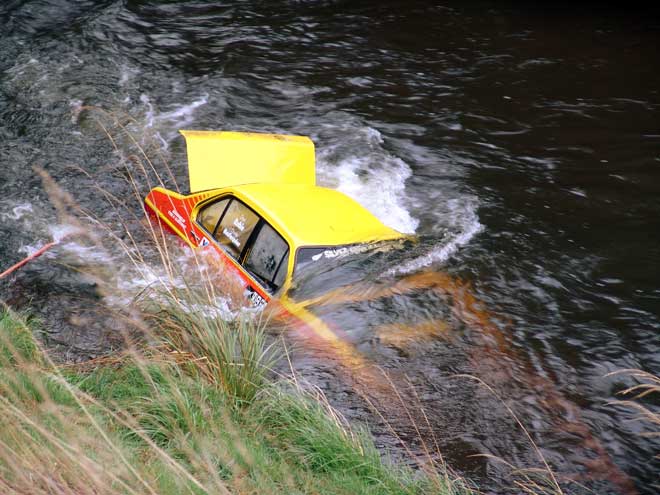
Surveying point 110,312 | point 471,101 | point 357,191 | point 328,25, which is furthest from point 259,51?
point 110,312

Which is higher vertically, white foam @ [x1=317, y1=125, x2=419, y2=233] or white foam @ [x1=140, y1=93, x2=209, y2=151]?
white foam @ [x1=140, y1=93, x2=209, y2=151]

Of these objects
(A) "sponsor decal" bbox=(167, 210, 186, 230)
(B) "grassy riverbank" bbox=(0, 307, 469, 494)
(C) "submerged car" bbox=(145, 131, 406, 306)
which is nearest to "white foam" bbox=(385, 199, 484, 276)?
(C) "submerged car" bbox=(145, 131, 406, 306)

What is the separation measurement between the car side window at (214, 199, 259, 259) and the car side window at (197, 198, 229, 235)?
3.2 inches

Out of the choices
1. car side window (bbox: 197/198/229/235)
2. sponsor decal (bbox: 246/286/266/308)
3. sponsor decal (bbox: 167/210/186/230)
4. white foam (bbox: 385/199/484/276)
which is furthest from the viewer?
sponsor decal (bbox: 167/210/186/230)

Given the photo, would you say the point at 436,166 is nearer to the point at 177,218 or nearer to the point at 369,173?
the point at 369,173

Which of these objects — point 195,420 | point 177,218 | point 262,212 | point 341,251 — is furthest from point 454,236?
point 195,420

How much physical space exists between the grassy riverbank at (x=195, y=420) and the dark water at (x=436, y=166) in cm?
91

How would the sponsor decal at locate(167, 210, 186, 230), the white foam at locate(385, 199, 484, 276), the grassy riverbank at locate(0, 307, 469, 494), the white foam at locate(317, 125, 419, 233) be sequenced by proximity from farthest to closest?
the white foam at locate(317, 125, 419, 233) → the sponsor decal at locate(167, 210, 186, 230) → the white foam at locate(385, 199, 484, 276) → the grassy riverbank at locate(0, 307, 469, 494)

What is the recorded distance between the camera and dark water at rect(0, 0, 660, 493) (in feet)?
20.6

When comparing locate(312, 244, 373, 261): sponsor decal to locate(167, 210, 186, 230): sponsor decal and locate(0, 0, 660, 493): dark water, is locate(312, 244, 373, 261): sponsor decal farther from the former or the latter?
locate(167, 210, 186, 230): sponsor decal

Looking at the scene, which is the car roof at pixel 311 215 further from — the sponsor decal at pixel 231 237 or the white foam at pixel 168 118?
the white foam at pixel 168 118

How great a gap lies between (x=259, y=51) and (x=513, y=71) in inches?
178

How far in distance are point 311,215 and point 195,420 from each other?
3.00 m

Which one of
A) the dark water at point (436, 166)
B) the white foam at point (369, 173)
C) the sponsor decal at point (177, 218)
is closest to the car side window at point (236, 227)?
the sponsor decal at point (177, 218)
